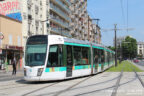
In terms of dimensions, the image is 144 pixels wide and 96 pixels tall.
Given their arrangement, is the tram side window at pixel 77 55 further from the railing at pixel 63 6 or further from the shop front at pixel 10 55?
the railing at pixel 63 6

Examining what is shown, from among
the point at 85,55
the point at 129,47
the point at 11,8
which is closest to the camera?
the point at 85,55

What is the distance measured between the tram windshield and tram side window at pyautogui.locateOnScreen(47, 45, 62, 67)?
384 mm

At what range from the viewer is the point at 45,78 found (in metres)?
13.6

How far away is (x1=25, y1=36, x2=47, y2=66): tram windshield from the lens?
531 inches

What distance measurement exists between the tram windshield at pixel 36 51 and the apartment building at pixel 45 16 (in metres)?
26.1

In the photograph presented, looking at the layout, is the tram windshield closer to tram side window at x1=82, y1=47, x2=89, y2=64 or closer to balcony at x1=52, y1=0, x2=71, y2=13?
tram side window at x1=82, y1=47, x2=89, y2=64

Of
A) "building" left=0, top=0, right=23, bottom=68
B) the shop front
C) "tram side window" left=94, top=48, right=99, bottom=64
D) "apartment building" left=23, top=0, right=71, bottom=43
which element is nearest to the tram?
"tram side window" left=94, top=48, right=99, bottom=64

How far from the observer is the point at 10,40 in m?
35.2

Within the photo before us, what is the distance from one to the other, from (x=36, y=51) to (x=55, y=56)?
3.72 ft

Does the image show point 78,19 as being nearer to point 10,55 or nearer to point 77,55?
point 10,55

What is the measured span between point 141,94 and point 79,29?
72385 millimetres

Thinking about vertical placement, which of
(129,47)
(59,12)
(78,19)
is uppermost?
(78,19)

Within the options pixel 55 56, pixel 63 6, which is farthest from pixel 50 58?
pixel 63 6

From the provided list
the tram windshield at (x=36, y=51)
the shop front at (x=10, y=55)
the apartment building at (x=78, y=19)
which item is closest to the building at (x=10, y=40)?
the shop front at (x=10, y=55)
